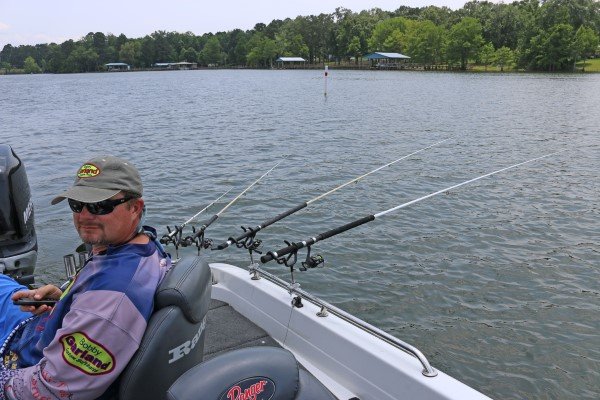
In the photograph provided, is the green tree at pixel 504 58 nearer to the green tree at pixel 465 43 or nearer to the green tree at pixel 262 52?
the green tree at pixel 465 43

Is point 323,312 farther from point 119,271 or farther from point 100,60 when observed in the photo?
point 100,60

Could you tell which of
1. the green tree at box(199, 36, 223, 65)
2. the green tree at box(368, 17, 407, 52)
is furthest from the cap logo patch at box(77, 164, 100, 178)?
the green tree at box(199, 36, 223, 65)

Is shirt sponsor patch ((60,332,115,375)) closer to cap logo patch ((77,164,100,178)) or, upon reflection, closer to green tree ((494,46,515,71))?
cap logo patch ((77,164,100,178))

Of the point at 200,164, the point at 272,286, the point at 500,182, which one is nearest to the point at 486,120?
the point at 500,182

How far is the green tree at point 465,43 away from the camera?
96088 millimetres

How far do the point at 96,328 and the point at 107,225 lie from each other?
453 mm

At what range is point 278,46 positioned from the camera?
488 ft

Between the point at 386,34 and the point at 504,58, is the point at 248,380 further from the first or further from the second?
the point at 386,34

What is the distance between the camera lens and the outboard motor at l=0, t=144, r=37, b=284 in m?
4.83

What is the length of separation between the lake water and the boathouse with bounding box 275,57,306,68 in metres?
116

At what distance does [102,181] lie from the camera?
7.49 feet

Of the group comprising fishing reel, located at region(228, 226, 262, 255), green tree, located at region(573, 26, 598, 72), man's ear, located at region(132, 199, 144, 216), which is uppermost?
green tree, located at region(573, 26, 598, 72)

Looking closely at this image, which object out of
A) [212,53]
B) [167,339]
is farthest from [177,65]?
[167,339]

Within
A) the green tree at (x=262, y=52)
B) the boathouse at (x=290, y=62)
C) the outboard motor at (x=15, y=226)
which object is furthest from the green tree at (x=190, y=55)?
the outboard motor at (x=15, y=226)
